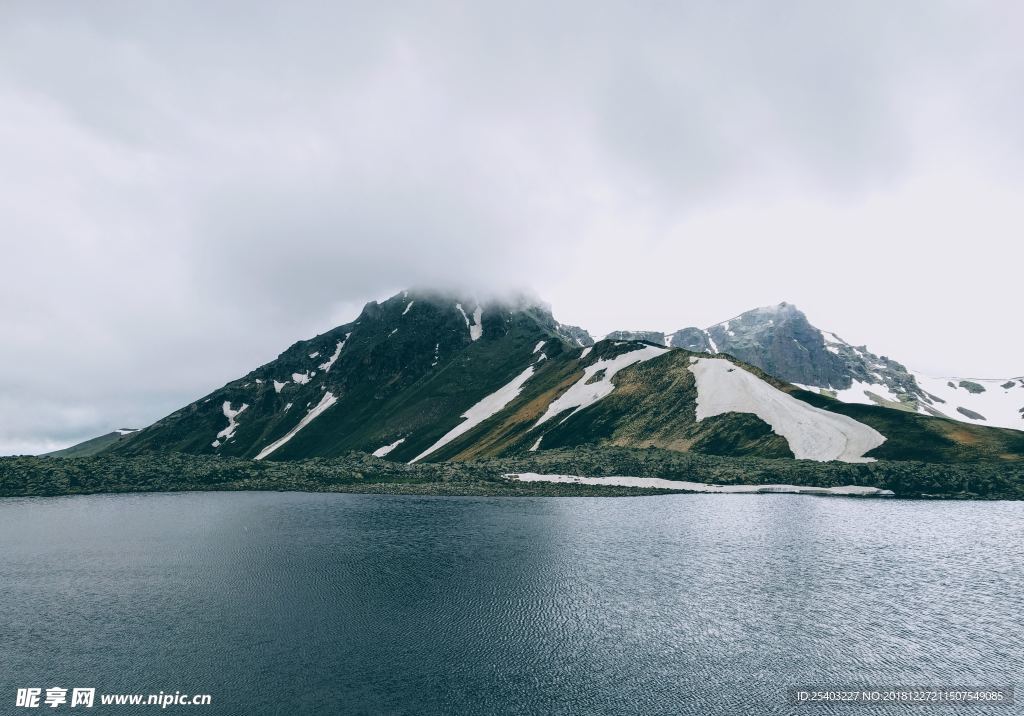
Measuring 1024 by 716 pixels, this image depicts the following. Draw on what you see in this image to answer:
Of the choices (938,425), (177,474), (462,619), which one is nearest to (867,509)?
(938,425)

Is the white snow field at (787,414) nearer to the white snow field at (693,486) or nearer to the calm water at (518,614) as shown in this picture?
the white snow field at (693,486)

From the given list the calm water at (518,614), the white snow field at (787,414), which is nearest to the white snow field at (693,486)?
the white snow field at (787,414)

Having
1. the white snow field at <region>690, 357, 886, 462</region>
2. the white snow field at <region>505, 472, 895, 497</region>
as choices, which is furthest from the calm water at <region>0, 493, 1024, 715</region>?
the white snow field at <region>690, 357, 886, 462</region>

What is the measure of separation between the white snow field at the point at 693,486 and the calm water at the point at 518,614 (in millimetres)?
39183

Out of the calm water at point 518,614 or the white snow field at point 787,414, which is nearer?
the calm water at point 518,614

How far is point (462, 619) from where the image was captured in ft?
145

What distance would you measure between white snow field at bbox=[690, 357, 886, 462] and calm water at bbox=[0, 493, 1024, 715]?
65.7m

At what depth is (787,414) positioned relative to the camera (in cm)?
17025

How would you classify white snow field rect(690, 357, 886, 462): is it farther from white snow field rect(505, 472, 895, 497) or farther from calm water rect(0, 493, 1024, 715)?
calm water rect(0, 493, 1024, 715)

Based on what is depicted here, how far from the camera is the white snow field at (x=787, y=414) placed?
151875 millimetres

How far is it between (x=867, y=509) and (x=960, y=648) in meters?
73.1

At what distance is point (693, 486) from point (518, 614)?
10370 cm

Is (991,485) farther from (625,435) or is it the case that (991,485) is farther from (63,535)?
(63,535)

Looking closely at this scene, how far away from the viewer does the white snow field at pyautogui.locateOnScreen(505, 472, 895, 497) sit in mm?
126500
